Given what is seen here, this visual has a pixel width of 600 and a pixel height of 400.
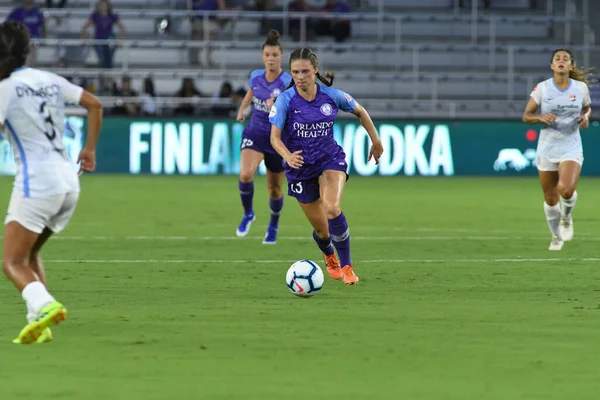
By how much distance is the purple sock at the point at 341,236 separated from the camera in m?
11.2

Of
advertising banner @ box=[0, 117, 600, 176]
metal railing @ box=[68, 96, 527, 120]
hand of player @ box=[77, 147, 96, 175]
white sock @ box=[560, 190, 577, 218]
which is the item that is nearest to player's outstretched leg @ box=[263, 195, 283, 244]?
white sock @ box=[560, 190, 577, 218]

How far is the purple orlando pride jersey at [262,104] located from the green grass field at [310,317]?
49.4 inches

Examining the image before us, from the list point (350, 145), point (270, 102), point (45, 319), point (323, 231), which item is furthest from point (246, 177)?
point (350, 145)

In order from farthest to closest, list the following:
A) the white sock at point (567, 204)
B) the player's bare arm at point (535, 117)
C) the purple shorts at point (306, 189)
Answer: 1. the white sock at point (567, 204)
2. the player's bare arm at point (535, 117)
3. the purple shorts at point (306, 189)

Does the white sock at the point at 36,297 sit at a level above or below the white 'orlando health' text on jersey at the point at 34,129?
below

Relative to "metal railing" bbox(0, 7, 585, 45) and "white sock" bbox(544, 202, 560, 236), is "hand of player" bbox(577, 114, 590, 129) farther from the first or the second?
"metal railing" bbox(0, 7, 585, 45)

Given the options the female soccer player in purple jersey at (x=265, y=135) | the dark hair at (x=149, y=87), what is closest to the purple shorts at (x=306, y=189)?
the female soccer player in purple jersey at (x=265, y=135)

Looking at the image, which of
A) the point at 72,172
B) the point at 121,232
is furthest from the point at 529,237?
the point at 72,172

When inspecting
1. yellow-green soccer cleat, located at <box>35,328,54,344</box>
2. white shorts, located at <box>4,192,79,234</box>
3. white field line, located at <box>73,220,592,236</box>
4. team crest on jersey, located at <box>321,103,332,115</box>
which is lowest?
white field line, located at <box>73,220,592,236</box>

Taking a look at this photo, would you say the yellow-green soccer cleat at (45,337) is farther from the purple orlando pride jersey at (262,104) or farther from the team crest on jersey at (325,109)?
→ the purple orlando pride jersey at (262,104)

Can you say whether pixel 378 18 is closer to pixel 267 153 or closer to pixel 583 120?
pixel 267 153

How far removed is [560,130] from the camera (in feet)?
49.5

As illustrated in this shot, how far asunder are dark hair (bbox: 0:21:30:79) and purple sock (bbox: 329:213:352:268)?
401 centimetres

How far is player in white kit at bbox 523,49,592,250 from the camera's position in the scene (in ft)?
48.9
